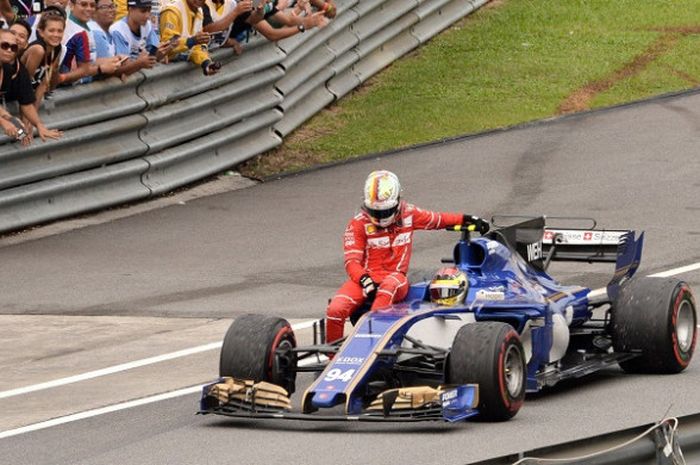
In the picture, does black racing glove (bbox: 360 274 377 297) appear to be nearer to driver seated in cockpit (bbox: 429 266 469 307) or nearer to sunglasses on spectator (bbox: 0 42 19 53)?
driver seated in cockpit (bbox: 429 266 469 307)

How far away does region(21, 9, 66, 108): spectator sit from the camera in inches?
651

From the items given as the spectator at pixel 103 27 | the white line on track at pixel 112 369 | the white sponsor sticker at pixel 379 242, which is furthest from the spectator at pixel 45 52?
the white sponsor sticker at pixel 379 242

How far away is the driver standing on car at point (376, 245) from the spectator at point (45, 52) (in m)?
6.19

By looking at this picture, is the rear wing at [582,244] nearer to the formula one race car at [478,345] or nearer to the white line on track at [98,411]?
the formula one race car at [478,345]

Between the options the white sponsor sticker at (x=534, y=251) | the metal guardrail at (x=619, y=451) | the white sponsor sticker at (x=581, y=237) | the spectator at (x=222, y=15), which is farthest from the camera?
the spectator at (x=222, y=15)

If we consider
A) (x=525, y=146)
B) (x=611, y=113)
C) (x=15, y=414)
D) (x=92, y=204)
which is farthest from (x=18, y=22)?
(x=611, y=113)

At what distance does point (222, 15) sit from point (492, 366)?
10707 mm

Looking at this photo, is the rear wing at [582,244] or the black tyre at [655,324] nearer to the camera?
the black tyre at [655,324]

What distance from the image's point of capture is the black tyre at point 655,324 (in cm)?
1124

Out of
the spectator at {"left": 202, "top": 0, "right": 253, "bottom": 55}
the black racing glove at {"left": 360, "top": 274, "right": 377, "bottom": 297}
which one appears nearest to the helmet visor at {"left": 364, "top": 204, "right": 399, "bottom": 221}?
the black racing glove at {"left": 360, "top": 274, "right": 377, "bottom": 297}

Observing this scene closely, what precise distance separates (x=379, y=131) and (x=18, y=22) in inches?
268

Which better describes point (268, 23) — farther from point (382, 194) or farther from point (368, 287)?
point (368, 287)

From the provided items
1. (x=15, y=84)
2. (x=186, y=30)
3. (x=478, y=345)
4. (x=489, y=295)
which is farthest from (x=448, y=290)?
(x=186, y=30)

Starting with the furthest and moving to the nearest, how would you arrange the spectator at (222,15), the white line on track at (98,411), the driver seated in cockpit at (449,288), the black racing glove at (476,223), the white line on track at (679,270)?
the spectator at (222,15) → the white line on track at (679,270) → the black racing glove at (476,223) → the driver seated in cockpit at (449,288) → the white line on track at (98,411)
